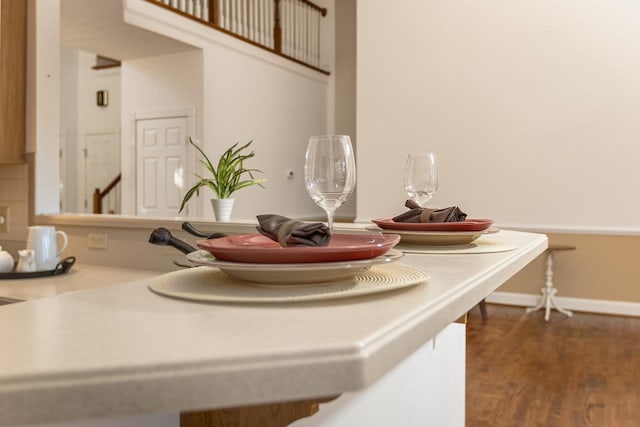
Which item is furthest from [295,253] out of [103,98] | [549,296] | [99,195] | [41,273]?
[103,98]

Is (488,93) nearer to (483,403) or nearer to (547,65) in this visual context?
(547,65)

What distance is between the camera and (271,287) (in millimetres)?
669

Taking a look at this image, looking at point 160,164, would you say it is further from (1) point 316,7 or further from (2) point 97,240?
(2) point 97,240

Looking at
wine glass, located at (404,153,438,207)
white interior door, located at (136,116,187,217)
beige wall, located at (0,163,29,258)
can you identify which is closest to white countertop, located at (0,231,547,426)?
wine glass, located at (404,153,438,207)

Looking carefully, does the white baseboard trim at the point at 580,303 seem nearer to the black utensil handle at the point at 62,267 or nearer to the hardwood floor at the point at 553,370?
the hardwood floor at the point at 553,370

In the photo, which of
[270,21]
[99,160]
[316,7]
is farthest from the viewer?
[99,160]

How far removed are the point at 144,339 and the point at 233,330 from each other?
0.08m

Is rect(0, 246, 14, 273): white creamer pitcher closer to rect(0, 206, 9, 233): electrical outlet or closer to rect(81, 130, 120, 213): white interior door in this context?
rect(0, 206, 9, 233): electrical outlet

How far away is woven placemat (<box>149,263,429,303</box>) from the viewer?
610 mm

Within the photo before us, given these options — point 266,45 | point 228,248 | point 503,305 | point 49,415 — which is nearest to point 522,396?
point 503,305

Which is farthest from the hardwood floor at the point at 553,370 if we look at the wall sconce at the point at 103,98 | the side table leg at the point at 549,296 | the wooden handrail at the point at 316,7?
the wall sconce at the point at 103,98

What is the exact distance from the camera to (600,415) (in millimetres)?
2707

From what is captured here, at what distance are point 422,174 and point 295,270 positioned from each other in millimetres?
844

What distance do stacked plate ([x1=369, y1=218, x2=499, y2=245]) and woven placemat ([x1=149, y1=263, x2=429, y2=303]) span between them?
0.36 metres
